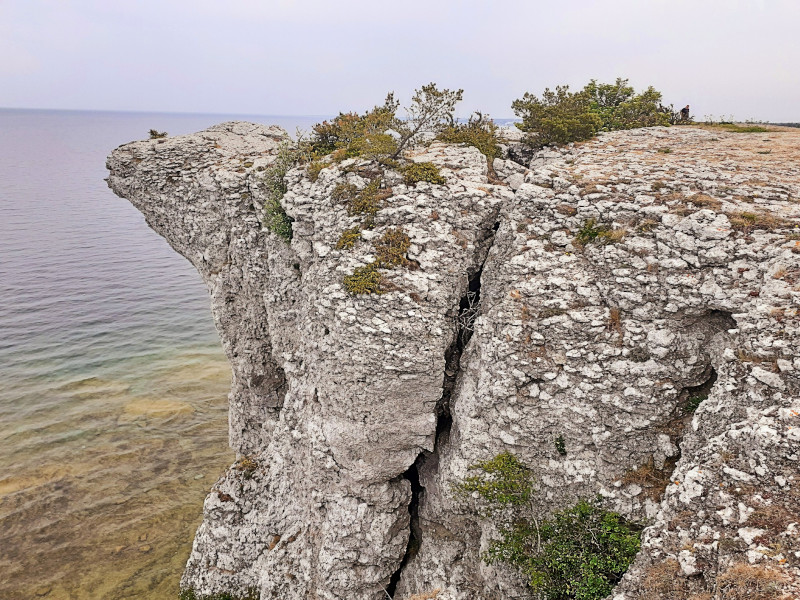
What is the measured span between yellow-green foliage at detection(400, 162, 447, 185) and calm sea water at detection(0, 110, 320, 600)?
2286cm

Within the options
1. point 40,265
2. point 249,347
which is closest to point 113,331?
point 40,265

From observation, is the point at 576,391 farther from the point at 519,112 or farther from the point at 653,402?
the point at 519,112

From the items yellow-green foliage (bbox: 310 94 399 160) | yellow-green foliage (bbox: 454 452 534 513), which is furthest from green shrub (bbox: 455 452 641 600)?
yellow-green foliage (bbox: 310 94 399 160)

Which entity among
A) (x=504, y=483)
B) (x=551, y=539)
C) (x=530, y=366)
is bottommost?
(x=551, y=539)

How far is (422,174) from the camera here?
14.9 meters

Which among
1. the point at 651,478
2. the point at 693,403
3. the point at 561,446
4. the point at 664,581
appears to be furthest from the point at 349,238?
the point at 664,581

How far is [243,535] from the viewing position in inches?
728

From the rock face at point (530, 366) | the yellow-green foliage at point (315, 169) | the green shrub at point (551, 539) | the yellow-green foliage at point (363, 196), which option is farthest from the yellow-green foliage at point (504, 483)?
the yellow-green foliage at point (315, 169)

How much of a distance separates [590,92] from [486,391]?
21.7 meters

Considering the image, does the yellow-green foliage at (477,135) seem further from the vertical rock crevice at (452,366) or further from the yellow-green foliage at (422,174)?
the vertical rock crevice at (452,366)

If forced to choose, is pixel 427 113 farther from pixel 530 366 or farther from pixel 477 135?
pixel 530 366

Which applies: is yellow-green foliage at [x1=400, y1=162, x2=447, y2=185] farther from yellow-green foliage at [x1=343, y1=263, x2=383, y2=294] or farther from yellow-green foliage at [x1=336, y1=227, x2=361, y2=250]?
yellow-green foliage at [x1=343, y1=263, x2=383, y2=294]

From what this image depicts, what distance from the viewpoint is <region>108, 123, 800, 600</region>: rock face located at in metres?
8.77

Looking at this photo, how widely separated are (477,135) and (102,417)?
1393 inches
